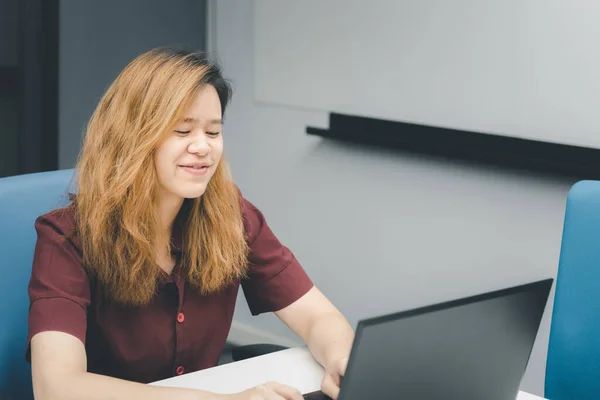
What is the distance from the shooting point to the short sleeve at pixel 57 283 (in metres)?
1.38

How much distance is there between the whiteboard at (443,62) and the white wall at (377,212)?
0.13m

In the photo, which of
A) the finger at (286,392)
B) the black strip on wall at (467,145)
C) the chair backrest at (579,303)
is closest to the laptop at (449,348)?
the finger at (286,392)

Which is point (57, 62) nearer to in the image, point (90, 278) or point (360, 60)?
point (360, 60)

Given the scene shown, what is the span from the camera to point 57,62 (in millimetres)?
3006

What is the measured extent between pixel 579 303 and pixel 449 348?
73 cm

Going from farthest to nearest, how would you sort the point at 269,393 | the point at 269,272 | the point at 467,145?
the point at 467,145
the point at 269,272
the point at 269,393

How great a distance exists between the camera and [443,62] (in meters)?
2.67

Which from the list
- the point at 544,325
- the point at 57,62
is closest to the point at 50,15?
the point at 57,62

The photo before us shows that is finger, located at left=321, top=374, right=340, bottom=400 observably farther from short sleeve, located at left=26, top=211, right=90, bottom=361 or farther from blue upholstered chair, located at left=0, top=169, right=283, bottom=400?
blue upholstered chair, located at left=0, top=169, right=283, bottom=400

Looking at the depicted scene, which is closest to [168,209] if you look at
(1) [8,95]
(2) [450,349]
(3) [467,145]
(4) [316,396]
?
(4) [316,396]

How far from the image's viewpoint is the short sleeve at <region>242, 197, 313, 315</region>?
1713mm

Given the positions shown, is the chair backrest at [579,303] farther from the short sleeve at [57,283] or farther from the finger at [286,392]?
the short sleeve at [57,283]

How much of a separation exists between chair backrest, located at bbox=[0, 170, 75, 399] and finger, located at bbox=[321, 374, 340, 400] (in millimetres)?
582

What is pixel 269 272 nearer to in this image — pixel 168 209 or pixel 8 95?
pixel 168 209
